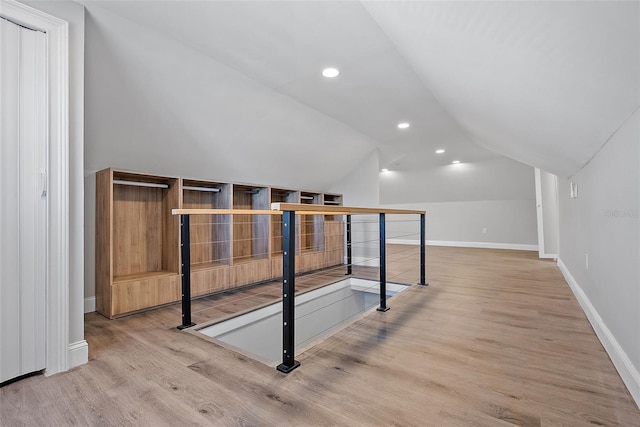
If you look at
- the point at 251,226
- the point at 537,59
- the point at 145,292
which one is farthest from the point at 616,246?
the point at 251,226

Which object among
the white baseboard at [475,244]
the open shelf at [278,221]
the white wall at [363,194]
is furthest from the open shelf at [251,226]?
the white baseboard at [475,244]

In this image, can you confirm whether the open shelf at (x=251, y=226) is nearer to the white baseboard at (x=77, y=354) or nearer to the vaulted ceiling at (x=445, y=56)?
the vaulted ceiling at (x=445, y=56)

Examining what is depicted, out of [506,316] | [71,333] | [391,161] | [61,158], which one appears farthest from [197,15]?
[391,161]

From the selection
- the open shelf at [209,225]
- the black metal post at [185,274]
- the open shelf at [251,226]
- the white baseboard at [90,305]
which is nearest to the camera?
the black metal post at [185,274]

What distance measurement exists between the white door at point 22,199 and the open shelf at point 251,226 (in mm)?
2127

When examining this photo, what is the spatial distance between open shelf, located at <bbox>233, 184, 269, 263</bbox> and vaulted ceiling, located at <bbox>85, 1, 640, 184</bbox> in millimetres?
1037

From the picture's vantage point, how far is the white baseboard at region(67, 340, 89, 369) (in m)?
1.51

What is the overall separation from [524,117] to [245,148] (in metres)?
2.43

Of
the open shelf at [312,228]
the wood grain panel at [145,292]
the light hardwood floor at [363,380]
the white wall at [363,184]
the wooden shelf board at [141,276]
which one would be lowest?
the light hardwood floor at [363,380]

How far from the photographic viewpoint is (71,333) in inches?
60.3

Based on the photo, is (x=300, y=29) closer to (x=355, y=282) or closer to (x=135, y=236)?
(x=135, y=236)

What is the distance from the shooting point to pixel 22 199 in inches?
54.9

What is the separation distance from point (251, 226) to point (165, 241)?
43.2 inches

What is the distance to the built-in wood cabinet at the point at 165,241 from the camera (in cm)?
231
